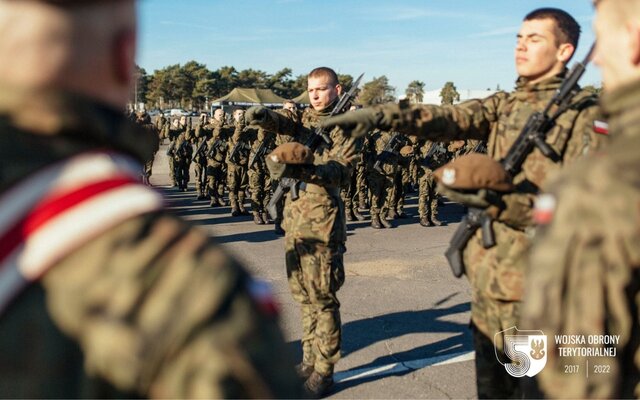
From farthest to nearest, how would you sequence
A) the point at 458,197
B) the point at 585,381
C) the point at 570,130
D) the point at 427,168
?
the point at 427,168, the point at 570,130, the point at 458,197, the point at 585,381

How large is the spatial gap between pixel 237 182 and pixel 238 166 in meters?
0.33

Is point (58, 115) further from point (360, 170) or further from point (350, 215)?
point (360, 170)

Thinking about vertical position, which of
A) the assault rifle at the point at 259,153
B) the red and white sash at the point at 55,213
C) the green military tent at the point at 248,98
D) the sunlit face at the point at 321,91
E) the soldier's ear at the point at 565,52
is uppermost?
the green military tent at the point at 248,98

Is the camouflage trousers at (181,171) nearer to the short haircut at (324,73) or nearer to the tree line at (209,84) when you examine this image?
the short haircut at (324,73)

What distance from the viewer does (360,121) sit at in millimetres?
2963

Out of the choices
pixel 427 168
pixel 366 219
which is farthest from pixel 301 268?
pixel 366 219

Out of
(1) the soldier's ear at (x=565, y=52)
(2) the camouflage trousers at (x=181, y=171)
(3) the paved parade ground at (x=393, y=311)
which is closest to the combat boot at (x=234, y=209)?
(3) the paved parade ground at (x=393, y=311)

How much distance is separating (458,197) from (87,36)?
83.7 inches

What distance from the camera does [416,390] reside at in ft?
A: 13.4

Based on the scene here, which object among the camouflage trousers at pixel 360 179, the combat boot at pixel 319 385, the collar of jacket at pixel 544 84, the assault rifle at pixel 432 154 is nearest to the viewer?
the collar of jacket at pixel 544 84

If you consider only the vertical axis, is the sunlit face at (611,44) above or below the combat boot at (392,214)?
above

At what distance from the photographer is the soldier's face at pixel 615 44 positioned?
1.54 m

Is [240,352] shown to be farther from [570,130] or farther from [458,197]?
[570,130]

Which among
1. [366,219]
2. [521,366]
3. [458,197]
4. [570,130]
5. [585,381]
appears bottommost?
[366,219]
